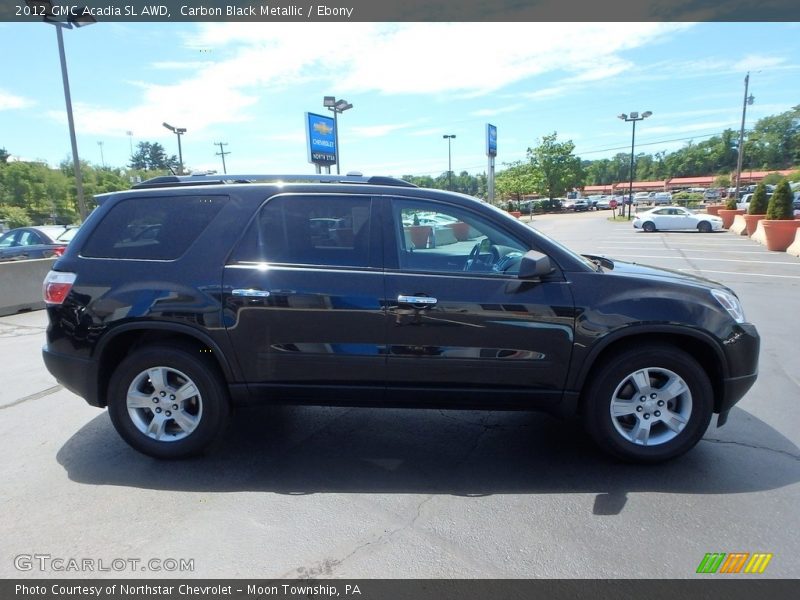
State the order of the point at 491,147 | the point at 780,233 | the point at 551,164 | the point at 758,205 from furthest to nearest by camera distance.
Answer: the point at 551,164, the point at 491,147, the point at 758,205, the point at 780,233

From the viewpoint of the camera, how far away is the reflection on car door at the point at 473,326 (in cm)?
331

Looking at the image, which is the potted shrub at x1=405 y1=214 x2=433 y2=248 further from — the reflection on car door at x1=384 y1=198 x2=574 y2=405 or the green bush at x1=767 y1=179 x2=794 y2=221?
the green bush at x1=767 y1=179 x2=794 y2=221

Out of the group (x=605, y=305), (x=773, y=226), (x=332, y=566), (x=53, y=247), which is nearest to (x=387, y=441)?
(x=332, y=566)

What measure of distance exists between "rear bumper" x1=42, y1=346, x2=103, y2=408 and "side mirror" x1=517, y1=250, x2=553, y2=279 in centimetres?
309

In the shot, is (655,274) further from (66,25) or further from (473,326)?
(66,25)

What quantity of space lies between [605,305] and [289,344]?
216cm

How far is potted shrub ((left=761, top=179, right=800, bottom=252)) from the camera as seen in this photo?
1655 centimetres

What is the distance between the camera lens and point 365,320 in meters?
3.36

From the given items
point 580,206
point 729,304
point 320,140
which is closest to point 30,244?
point 729,304

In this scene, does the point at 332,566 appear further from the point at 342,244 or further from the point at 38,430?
the point at 38,430

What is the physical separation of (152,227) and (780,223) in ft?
63.8

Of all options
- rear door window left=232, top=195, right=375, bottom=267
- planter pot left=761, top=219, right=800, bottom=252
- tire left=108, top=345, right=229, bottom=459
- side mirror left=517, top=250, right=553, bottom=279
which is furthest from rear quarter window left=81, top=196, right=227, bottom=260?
planter pot left=761, top=219, right=800, bottom=252

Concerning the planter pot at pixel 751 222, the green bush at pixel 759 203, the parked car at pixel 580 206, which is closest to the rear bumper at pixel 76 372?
the planter pot at pixel 751 222

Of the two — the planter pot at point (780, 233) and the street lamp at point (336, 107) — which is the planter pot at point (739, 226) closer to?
the planter pot at point (780, 233)
